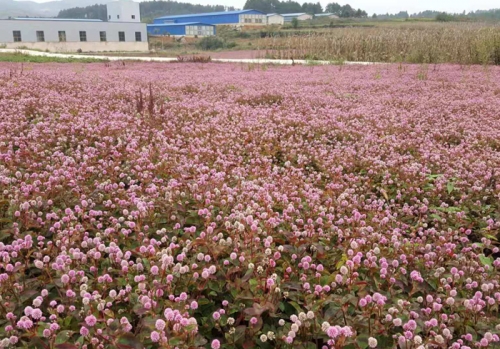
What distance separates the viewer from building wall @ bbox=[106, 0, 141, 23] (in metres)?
105

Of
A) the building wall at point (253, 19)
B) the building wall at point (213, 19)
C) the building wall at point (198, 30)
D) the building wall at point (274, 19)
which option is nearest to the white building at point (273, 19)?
the building wall at point (274, 19)

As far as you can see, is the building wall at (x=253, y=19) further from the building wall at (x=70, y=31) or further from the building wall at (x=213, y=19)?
the building wall at (x=70, y=31)

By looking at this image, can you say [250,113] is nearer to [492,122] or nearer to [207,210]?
[492,122]

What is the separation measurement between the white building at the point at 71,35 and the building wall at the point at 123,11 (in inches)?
1098

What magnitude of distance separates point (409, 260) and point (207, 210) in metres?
1.69

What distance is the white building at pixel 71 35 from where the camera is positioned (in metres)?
70.4

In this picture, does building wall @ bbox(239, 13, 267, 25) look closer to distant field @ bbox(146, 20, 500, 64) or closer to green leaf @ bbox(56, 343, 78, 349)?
distant field @ bbox(146, 20, 500, 64)

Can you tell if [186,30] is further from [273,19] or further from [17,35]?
[17,35]

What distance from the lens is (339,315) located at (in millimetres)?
2693

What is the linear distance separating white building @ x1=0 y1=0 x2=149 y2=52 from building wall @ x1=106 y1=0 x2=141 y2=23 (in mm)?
27882

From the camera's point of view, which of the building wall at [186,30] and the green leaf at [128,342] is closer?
the green leaf at [128,342]

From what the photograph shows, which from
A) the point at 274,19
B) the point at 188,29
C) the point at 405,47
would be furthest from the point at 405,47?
the point at 274,19

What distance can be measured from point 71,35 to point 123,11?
34388mm

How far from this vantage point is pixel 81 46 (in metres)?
73.4
